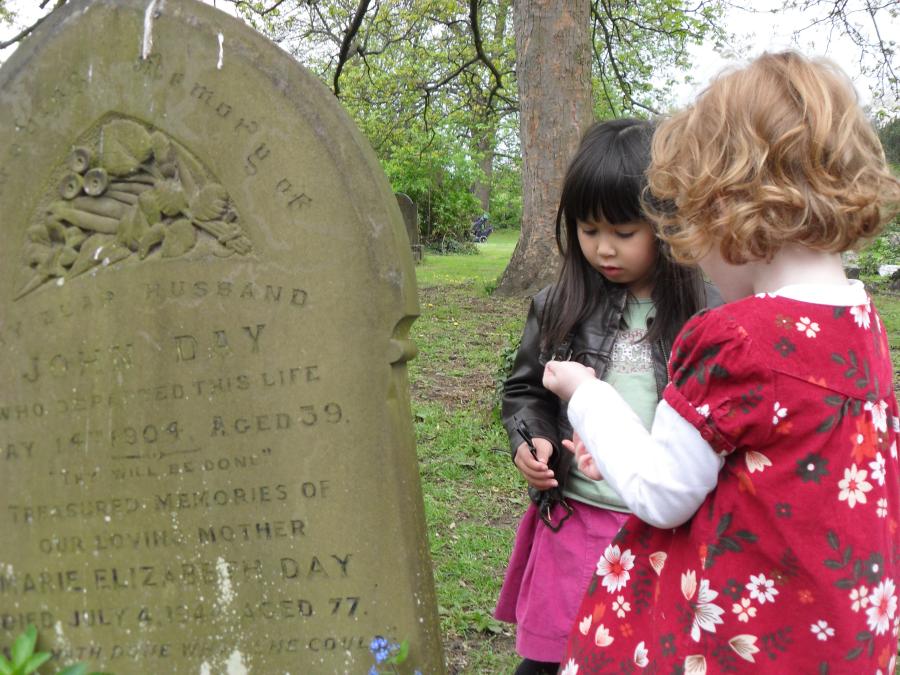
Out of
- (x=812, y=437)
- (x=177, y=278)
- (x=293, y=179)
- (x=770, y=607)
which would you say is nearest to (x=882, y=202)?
(x=812, y=437)

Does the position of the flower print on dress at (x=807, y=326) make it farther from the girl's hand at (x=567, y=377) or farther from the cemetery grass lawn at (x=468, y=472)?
the cemetery grass lawn at (x=468, y=472)

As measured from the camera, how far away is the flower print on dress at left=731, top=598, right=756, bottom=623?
4.37 ft

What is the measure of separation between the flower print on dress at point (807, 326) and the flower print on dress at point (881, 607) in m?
0.41

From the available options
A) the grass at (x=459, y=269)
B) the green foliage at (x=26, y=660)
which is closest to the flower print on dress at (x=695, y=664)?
the green foliage at (x=26, y=660)

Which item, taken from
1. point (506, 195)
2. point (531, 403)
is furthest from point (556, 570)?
point (506, 195)

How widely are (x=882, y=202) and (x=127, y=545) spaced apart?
6.21 ft

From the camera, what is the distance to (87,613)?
7.30ft

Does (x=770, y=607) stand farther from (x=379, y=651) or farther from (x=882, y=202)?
(x=379, y=651)

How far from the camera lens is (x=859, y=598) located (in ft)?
4.30

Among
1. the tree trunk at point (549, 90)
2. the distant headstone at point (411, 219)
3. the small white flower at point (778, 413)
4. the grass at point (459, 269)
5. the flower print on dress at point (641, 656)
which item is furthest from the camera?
the distant headstone at point (411, 219)

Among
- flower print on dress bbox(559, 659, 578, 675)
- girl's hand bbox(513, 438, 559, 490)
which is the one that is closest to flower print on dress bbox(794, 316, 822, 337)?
flower print on dress bbox(559, 659, 578, 675)

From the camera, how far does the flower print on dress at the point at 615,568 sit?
1.56m

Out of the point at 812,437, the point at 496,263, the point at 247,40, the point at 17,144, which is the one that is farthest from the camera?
the point at 496,263

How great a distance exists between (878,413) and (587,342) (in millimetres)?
917
